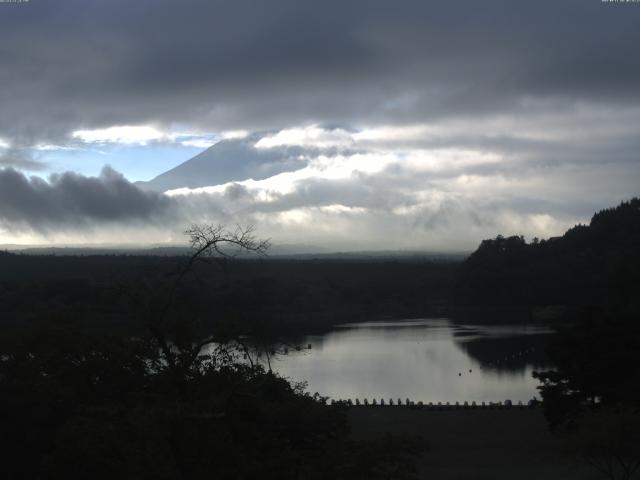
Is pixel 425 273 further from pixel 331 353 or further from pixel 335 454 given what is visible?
pixel 335 454

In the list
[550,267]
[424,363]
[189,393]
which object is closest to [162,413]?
[189,393]

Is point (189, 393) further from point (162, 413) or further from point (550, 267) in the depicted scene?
point (550, 267)

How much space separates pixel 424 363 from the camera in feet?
121

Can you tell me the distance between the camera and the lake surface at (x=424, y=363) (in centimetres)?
2908

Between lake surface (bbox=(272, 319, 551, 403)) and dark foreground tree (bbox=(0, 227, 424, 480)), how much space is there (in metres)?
17.8

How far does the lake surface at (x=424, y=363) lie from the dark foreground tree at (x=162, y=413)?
17.8 meters

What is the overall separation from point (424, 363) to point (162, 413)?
31.6 m

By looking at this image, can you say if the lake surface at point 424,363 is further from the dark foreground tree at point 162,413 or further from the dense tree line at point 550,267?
the dense tree line at point 550,267

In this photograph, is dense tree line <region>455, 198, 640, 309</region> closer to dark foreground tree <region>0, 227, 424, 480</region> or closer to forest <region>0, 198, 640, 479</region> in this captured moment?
forest <region>0, 198, 640, 479</region>

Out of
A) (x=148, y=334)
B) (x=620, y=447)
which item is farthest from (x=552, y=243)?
(x=148, y=334)

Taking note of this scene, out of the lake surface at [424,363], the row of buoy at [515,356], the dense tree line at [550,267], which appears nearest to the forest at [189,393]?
the lake surface at [424,363]

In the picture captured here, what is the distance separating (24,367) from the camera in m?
10.8

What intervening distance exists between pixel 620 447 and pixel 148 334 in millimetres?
8544

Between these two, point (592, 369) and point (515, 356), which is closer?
point (592, 369)
